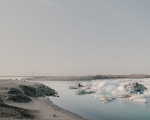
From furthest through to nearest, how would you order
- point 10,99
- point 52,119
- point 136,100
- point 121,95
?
1. point 121,95
2. point 136,100
3. point 10,99
4. point 52,119

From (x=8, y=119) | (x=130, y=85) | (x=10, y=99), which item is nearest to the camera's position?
(x=8, y=119)

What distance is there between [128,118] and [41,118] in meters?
9.64

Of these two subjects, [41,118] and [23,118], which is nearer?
[23,118]

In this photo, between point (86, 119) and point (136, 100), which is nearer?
point (86, 119)

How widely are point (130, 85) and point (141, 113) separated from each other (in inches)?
964

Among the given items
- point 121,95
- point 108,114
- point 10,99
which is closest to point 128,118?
point 108,114

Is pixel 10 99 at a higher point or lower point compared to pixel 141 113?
higher

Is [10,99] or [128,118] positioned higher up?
[10,99]

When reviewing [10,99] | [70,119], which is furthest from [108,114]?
[10,99]

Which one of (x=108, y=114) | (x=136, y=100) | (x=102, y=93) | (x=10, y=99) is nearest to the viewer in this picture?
(x=108, y=114)

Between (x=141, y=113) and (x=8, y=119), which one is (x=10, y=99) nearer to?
(x=8, y=119)

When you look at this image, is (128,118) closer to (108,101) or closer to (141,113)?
(141,113)

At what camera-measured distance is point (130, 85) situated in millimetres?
46812

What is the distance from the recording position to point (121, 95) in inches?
1478
